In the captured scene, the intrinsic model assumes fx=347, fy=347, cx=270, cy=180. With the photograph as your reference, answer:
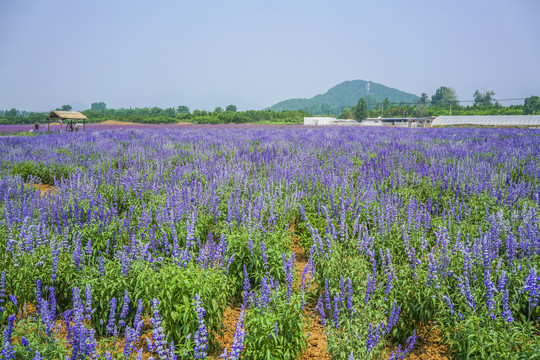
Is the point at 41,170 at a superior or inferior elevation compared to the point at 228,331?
superior

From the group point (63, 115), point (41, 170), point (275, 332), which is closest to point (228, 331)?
point (275, 332)

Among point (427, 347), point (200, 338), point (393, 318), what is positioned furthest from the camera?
point (427, 347)

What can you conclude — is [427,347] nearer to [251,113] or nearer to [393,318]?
[393,318]

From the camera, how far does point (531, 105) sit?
334ft

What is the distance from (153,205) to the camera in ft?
21.5

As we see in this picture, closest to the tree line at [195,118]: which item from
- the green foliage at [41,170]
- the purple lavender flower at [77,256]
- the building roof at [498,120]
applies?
the building roof at [498,120]

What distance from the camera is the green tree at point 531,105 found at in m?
99.1

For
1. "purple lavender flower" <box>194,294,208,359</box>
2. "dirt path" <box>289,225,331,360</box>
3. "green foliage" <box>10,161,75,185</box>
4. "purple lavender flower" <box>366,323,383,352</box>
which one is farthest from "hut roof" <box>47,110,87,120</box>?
"purple lavender flower" <box>366,323,383,352</box>

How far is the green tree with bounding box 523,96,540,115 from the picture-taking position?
99.1m

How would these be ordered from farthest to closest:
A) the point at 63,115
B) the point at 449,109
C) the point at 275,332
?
the point at 449,109
the point at 63,115
the point at 275,332

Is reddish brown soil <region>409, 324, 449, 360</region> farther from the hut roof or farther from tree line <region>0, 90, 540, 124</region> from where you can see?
tree line <region>0, 90, 540, 124</region>

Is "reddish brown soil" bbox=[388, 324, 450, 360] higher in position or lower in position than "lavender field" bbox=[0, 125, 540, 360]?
lower

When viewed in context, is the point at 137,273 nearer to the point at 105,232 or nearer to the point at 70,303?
the point at 70,303

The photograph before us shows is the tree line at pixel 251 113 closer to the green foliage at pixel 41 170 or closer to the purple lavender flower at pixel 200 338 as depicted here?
the green foliage at pixel 41 170
